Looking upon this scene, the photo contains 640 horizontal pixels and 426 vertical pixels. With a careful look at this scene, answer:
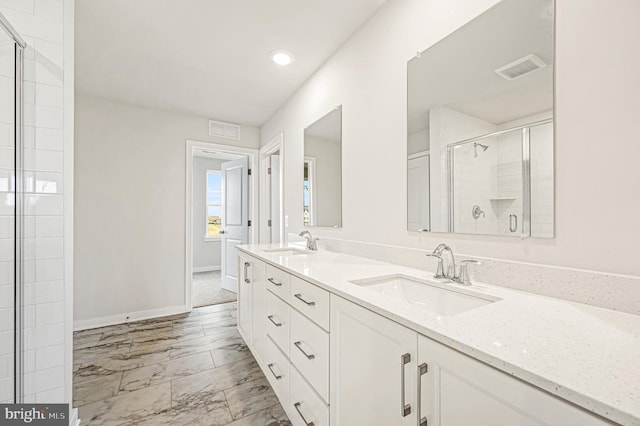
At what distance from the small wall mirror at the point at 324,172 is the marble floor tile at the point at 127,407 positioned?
1625 millimetres

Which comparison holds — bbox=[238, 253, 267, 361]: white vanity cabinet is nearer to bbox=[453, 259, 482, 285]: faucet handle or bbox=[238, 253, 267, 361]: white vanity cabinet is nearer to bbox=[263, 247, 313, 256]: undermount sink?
bbox=[263, 247, 313, 256]: undermount sink

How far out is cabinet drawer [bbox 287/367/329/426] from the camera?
1.18 m

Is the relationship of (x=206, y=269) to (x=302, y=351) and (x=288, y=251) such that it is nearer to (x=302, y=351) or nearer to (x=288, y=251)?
(x=288, y=251)

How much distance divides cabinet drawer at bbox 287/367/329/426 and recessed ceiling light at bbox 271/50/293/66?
7.35ft

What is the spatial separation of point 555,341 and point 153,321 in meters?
3.58

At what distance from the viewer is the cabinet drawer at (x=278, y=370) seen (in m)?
1.52

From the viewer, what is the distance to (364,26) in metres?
1.89

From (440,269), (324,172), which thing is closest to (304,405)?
(440,269)

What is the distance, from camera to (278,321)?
5.38ft

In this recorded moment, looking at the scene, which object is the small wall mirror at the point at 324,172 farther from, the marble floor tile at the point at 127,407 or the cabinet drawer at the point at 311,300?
the marble floor tile at the point at 127,407

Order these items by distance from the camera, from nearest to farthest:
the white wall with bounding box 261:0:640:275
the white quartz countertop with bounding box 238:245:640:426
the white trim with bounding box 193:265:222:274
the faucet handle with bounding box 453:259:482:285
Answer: the white quartz countertop with bounding box 238:245:640:426 → the white wall with bounding box 261:0:640:275 → the faucet handle with bounding box 453:259:482:285 → the white trim with bounding box 193:265:222:274

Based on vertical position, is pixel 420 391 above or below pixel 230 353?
above

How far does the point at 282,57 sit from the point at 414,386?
2.39 m

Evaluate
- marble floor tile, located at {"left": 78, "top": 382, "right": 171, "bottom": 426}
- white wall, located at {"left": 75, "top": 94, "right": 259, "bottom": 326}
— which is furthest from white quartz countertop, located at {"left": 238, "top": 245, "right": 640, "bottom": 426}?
white wall, located at {"left": 75, "top": 94, "right": 259, "bottom": 326}
